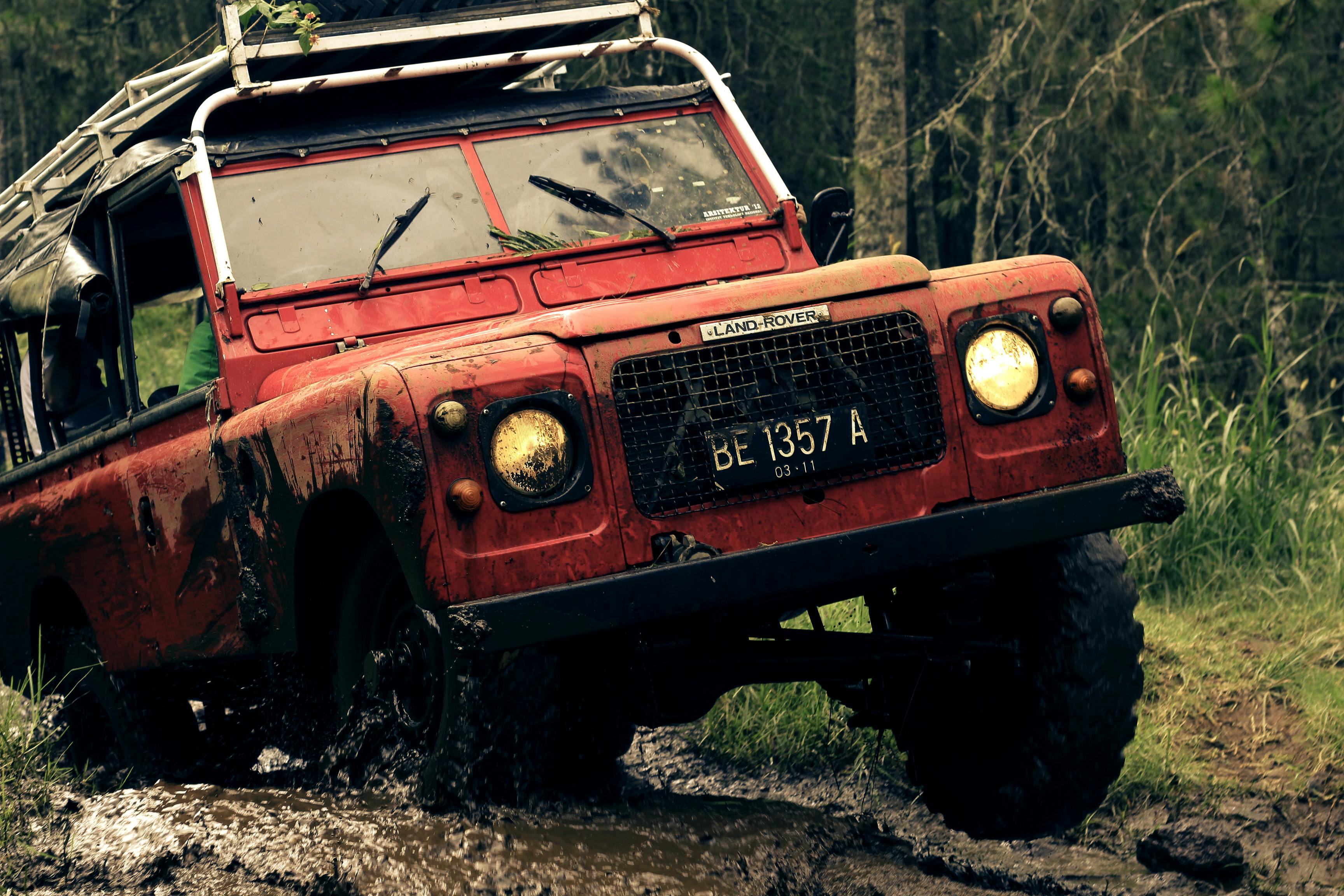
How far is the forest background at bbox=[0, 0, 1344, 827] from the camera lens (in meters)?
5.30

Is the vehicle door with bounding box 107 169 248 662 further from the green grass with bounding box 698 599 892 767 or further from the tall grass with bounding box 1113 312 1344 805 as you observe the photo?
the tall grass with bounding box 1113 312 1344 805

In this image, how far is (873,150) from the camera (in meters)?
11.9

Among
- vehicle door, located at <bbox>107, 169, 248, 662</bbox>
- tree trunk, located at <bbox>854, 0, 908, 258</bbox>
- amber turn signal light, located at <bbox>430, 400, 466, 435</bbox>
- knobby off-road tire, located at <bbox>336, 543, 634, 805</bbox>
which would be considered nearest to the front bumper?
knobby off-road tire, located at <bbox>336, 543, 634, 805</bbox>

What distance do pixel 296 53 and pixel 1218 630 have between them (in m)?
4.10

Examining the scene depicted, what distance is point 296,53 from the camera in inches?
183

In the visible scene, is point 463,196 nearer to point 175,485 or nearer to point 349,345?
point 349,345

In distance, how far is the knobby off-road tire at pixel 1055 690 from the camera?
12.1ft

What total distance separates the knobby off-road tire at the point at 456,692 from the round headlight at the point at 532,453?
1.11 ft

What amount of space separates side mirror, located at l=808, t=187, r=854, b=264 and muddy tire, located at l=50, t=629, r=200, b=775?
8.86ft

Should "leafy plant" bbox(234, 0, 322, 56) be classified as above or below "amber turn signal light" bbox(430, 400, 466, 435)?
above

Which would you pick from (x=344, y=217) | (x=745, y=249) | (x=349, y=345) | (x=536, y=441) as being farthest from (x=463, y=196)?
(x=536, y=441)

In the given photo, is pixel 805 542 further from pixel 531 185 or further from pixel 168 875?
pixel 531 185

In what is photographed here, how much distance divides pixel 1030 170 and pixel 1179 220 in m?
3.49

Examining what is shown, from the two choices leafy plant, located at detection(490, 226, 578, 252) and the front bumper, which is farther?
leafy plant, located at detection(490, 226, 578, 252)
